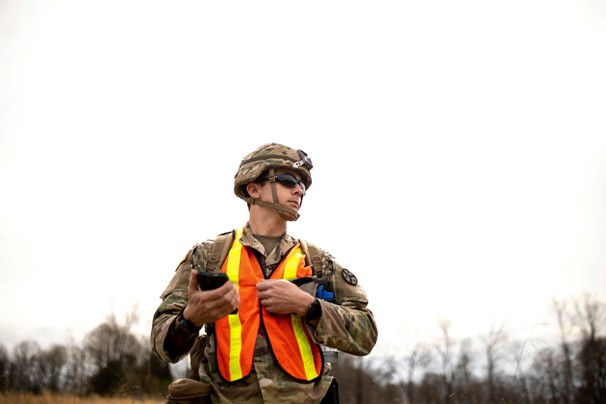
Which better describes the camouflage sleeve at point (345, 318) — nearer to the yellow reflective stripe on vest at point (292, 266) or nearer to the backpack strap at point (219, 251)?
the yellow reflective stripe on vest at point (292, 266)

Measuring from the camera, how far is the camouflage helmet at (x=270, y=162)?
3.94 metres

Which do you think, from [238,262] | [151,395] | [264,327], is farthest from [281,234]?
[151,395]

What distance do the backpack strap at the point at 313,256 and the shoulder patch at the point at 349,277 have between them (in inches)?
7.5

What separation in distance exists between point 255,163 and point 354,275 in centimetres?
119

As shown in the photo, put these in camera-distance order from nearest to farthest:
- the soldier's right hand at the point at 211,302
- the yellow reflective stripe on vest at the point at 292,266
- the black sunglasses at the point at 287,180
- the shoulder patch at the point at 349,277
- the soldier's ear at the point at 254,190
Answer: the soldier's right hand at the point at 211,302 < the yellow reflective stripe on vest at the point at 292,266 < the shoulder patch at the point at 349,277 < the black sunglasses at the point at 287,180 < the soldier's ear at the point at 254,190

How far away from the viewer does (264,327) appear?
3316 millimetres

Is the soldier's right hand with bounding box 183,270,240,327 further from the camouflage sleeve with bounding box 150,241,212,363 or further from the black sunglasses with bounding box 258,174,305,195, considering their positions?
the black sunglasses with bounding box 258,174,305,195

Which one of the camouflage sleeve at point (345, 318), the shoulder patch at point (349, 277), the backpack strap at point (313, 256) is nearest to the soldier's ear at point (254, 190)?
the backpack strap at point (313, 256)

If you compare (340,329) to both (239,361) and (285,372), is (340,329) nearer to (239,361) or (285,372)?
(285,372)

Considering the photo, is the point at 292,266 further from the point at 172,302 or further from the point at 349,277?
the point at 172,302

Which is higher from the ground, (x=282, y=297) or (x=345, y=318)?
(x=282, y=297)

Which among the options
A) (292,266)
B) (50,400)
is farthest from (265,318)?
(50,400)

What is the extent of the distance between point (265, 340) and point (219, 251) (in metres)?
0.75

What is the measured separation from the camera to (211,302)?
278 centimetres
